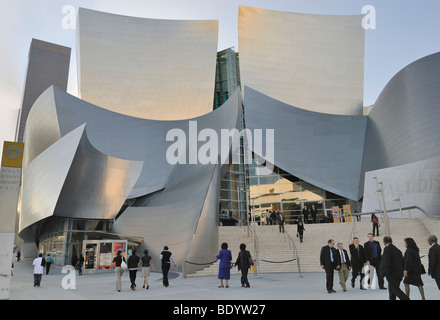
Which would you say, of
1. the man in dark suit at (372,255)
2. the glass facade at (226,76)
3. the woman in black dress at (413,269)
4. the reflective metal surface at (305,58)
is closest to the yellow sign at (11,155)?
the woman in black dress at (413,269)

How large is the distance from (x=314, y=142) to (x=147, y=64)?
1774 cm

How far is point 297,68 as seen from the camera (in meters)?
32.8

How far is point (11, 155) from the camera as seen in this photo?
7.18 meters

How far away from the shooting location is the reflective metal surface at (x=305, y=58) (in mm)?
32062

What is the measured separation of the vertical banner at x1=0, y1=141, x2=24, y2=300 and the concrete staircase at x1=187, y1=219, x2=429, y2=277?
19.9ft

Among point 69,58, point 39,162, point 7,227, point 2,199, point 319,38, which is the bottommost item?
point 7,227

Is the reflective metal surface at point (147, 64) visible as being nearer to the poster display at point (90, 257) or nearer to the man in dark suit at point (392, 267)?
the poster display at point (90, 257)

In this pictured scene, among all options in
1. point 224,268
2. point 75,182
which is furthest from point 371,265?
point 75,182

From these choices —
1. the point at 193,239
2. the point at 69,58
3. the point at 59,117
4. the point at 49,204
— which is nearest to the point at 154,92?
the point at 59,117

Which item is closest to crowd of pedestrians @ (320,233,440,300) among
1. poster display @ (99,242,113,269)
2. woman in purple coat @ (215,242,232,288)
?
woman in purple coat @ (215,242,232,288)

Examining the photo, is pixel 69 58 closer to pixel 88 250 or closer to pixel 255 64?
pixel 255 64

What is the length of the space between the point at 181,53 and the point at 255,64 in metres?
7.39

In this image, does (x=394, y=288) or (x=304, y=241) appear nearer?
(x=394, y=288)

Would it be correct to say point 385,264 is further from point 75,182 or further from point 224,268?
point 75,182
